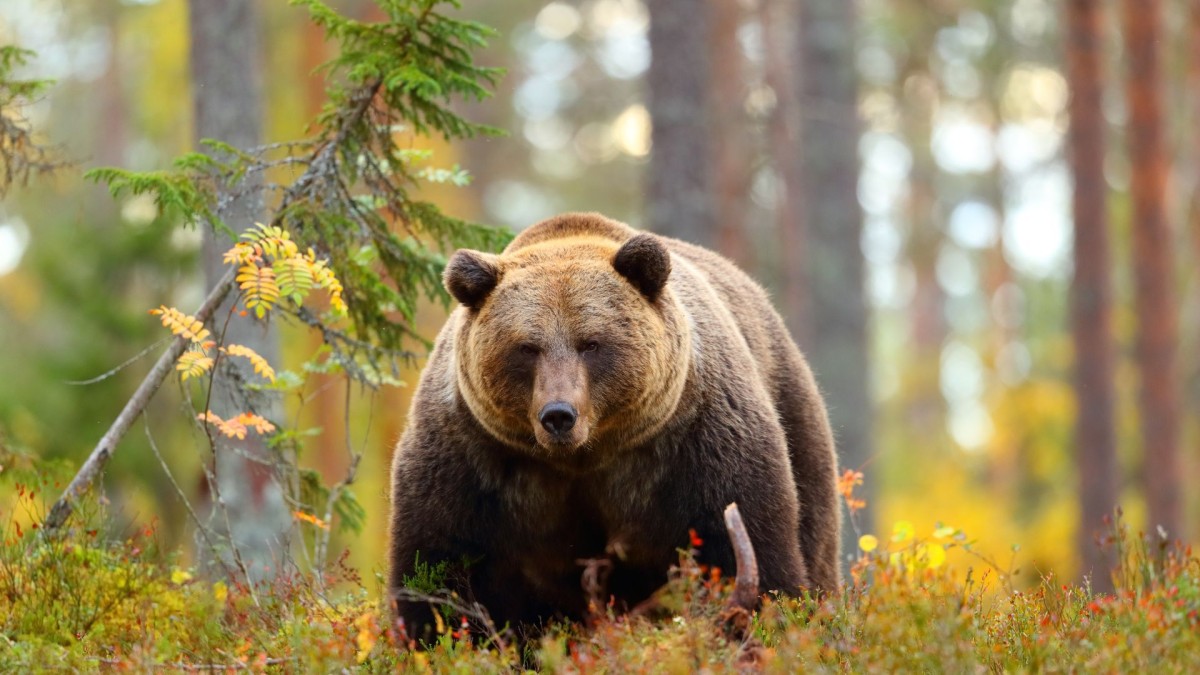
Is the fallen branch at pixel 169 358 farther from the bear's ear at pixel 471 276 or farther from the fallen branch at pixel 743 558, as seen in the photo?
the fallen branch at pixel 743 558

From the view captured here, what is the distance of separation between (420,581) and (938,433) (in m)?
33.4

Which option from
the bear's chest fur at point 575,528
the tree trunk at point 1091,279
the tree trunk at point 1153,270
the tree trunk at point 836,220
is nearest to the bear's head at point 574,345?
the bear's chest fur at point 575,528

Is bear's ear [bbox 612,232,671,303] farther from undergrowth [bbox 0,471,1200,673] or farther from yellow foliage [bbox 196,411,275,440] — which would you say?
yellow foliage [bbox 196,411,275,440]

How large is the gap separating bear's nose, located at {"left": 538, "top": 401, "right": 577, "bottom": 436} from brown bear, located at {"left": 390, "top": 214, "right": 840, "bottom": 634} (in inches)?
7.8

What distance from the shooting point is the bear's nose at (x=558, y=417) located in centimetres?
549

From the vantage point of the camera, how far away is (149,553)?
23.5 feet

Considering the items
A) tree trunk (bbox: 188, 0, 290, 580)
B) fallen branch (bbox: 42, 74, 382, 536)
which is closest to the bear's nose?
fallen branch (bbox: 42, 74, 382, 536)

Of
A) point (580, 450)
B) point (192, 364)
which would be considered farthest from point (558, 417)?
point (192, 364)

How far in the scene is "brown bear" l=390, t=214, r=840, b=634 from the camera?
5930mm

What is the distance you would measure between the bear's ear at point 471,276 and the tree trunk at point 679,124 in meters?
7.67

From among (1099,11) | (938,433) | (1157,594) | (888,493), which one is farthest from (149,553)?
(938,433)

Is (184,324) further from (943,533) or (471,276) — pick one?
(943,533)

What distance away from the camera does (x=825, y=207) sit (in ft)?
55.3

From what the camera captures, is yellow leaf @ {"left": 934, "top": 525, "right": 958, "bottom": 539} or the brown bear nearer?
the brown bear
